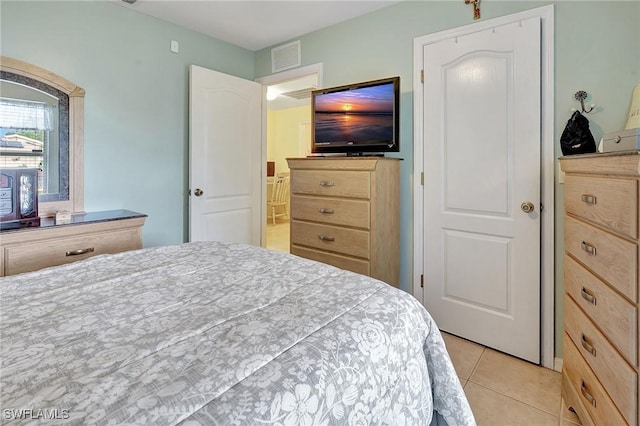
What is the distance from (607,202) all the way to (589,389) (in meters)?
0.81

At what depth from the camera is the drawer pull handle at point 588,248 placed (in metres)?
1.39

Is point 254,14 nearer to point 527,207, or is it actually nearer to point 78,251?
point 78,251

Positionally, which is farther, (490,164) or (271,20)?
(271,20)

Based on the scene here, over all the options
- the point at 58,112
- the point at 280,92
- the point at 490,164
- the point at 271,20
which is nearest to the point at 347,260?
the point at 490,164

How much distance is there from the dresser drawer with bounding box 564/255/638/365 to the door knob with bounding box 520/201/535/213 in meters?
0.53

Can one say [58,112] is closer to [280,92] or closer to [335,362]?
[335,362]

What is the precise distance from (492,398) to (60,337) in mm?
1946

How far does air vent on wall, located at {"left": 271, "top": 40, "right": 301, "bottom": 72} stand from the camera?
3346 mm

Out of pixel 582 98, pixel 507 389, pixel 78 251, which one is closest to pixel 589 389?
pixel 507 389

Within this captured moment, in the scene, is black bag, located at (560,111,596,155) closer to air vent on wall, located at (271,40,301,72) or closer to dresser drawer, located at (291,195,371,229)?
dresser drawer, located at (291,195,371,229)

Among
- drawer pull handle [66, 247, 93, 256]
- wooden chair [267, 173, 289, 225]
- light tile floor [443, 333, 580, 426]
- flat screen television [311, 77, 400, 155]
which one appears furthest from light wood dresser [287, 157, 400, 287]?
wooden chair [267, 173, 289, 225]

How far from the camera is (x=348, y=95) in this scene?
2.67 m

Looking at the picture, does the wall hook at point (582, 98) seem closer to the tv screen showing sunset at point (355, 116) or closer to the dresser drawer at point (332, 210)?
the tv screen showing sunset at point (355, 116)

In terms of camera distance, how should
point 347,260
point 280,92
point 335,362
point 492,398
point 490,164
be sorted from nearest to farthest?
point 335,362
point 492,398
point 490,164
point 347,260
point 280,92
